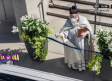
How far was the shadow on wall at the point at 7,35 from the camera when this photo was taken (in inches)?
263

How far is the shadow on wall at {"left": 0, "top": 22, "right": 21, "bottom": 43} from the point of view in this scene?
6.68m

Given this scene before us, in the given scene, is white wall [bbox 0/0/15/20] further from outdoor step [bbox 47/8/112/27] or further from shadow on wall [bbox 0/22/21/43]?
outdoor step [bbox 47/8/112/27]

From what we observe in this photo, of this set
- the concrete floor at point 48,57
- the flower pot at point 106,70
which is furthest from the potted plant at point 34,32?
the flower pot at point 106,70

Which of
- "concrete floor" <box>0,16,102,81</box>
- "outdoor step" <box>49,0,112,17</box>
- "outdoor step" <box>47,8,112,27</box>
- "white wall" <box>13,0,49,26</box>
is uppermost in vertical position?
"white wall" <box>13,0,49,26</box>

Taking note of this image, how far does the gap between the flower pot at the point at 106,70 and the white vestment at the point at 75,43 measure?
1.68 ft

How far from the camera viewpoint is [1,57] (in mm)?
5605

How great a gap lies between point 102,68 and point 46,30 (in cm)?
163

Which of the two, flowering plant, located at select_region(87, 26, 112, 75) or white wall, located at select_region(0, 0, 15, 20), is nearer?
flowering plant, located at select_region(87, 26, 112, 75)

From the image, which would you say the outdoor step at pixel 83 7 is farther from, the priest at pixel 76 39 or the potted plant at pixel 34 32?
the potted plant at pixel 34 32

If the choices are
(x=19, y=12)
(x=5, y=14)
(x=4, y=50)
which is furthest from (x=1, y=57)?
(x=5, y=14)

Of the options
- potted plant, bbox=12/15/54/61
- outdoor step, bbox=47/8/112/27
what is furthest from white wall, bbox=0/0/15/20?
potted plant, bbox=12/15/54/61

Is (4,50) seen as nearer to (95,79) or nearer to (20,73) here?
(95,79)

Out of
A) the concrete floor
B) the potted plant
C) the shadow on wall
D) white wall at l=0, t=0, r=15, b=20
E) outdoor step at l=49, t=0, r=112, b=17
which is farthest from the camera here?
white wall at l=0, t=0, r=15, b=20

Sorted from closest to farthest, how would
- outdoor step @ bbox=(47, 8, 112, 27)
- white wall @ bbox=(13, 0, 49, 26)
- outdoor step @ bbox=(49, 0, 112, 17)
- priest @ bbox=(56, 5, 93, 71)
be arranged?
priest @ bbox=(56, 5, 93, 71) → white wall @ bbox=(13, 0, 49, 26) → outdoor step @ bbox=(47, 8, 112, 27) → outdoor step @ bbox=(49, 0, 112, 17)
